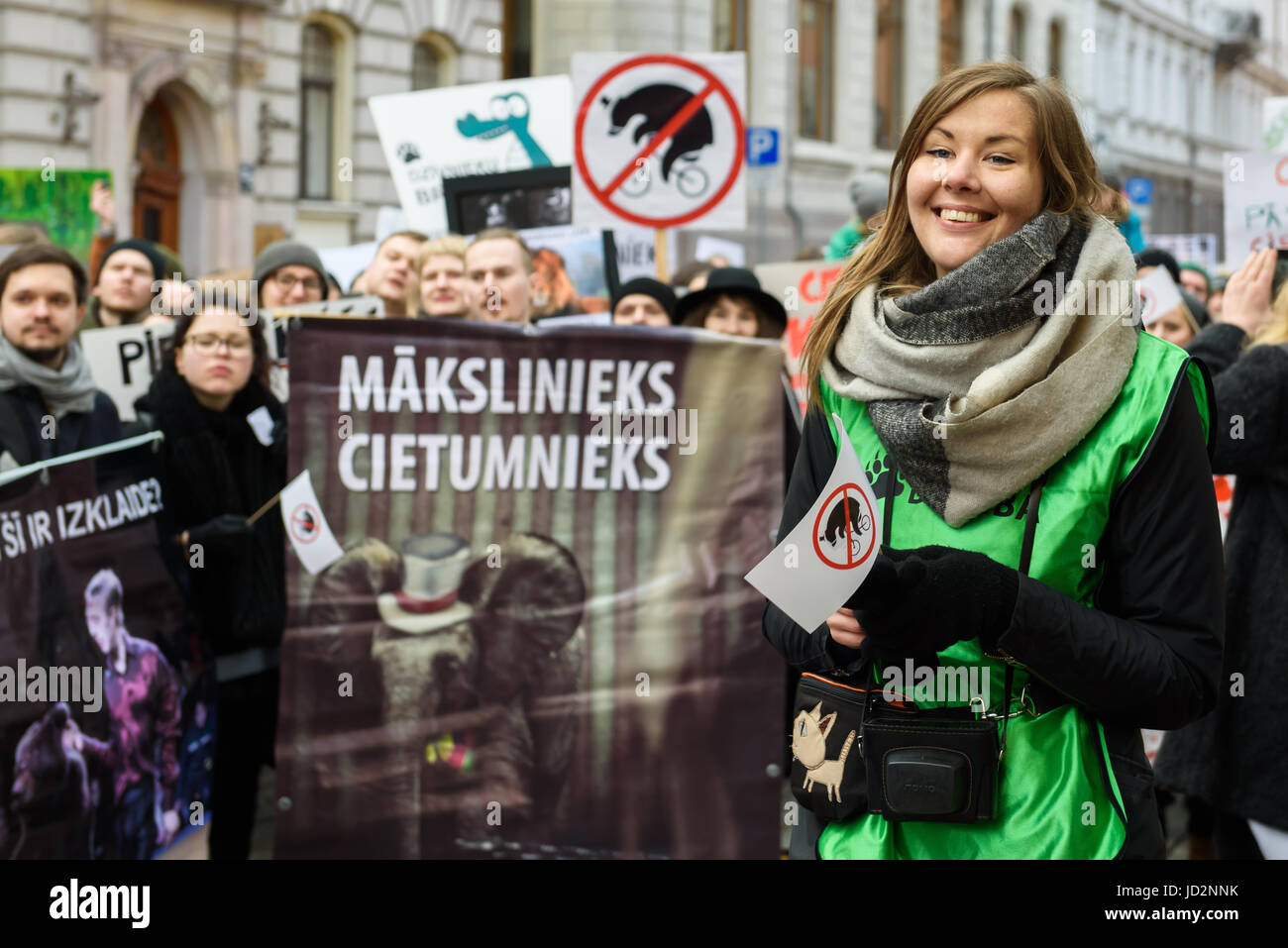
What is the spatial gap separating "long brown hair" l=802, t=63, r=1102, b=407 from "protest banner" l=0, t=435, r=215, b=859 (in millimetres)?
2465

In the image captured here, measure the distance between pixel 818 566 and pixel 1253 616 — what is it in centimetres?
230

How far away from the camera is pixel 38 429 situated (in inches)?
189

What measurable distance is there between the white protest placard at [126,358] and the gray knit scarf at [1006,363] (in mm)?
4172

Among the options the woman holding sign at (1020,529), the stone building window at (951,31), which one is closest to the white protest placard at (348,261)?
the woman holding sign at (1020,529)

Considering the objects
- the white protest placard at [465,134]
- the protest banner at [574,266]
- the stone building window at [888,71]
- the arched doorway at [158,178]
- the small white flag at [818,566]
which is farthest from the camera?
the stone building window at [888,71]

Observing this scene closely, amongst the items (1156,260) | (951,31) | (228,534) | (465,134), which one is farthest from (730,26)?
(228,534)

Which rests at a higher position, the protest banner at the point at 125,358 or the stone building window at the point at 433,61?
the stone building window at the point at 433,61

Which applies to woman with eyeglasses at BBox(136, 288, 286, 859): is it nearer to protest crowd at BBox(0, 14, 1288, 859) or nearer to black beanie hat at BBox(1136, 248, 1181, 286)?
protest crowd at BBox(0, 14, 1288, 859)

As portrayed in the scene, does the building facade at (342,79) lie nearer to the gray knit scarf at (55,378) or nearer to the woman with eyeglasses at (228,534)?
the woman with eyeglasses at (228,534)

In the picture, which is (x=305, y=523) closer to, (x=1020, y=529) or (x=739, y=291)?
(x=739, y=291)

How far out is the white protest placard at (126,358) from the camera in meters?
5.86

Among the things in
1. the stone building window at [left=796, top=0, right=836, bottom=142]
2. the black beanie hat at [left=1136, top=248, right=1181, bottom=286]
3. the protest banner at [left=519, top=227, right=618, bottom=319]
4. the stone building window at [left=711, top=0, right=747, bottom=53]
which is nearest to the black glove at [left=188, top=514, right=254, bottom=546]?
the black beanie hat at [left=1136, top=248, right=1181, bottom=286]
